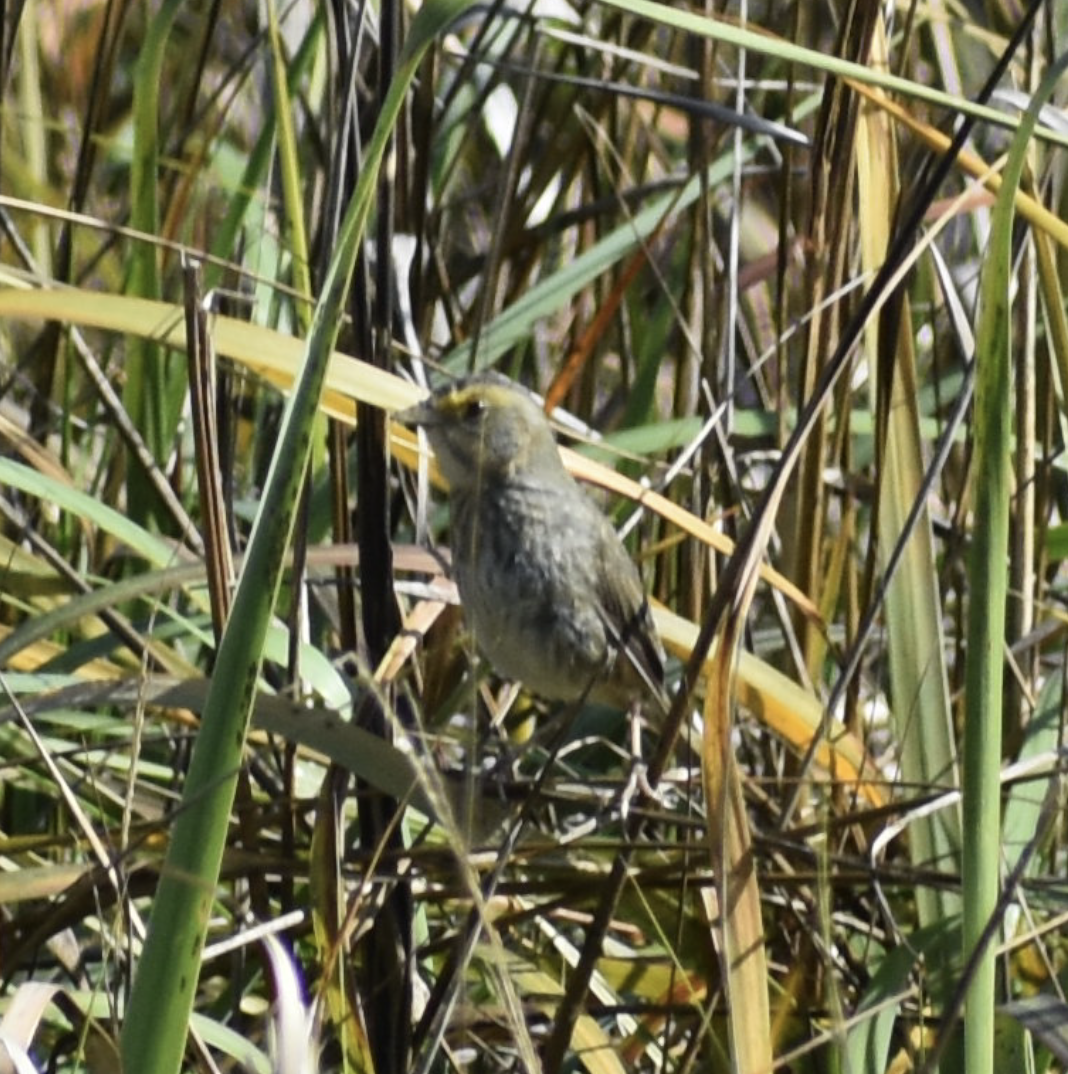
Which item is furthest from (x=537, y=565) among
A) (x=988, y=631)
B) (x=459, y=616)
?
(x=988, y=631)

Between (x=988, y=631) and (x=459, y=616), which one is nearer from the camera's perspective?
(x=988, y=631)

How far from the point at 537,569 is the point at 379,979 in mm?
1071

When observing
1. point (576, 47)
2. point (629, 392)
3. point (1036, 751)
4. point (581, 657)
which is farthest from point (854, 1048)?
point (576, 47)

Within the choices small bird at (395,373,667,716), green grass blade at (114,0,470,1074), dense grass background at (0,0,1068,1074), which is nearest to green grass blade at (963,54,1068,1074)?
dense grass background at (0,0,1068,1074)

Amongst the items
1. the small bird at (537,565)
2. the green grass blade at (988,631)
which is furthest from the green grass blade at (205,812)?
the small bird at (537,565)

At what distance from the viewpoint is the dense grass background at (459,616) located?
1.77 m

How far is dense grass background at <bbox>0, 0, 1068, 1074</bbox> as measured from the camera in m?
1.77

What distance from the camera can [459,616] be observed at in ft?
9.98

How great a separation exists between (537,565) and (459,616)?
16 cm

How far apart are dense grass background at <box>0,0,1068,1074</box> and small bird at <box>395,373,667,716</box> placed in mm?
83

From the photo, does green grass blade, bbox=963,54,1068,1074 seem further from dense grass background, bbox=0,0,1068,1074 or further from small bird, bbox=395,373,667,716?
small bird, bbox=395,373,667,716

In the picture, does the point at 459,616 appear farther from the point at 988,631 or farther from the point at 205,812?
the point at 205,812

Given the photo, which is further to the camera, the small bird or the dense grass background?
the small bird

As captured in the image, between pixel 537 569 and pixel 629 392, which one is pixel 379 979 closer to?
pixel 537 569
